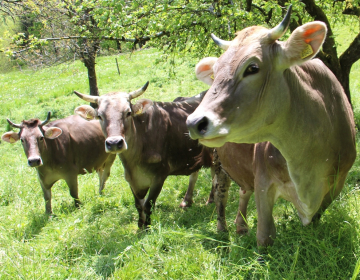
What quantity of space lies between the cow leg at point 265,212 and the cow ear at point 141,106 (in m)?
2.57

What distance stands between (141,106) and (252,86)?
3010 mm

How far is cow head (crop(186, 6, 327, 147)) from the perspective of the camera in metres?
2.23

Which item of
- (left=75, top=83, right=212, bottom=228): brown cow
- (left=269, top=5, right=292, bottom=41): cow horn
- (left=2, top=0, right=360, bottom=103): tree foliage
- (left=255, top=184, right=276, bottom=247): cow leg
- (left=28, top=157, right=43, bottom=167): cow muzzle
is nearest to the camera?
(left=269, top=5, right=292, bottom=41): cow horn

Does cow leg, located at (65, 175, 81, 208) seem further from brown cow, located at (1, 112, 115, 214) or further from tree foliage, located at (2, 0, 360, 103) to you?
tree foliage, located at (2, 0, 360, 103)

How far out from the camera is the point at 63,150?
662cm

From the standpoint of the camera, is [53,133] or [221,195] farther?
[53,133]

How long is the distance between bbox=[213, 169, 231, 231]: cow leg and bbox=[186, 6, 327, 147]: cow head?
2103mm

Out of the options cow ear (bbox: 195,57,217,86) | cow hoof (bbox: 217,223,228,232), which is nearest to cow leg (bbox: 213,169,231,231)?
cow hoof (bbox: 217,223,228,232)

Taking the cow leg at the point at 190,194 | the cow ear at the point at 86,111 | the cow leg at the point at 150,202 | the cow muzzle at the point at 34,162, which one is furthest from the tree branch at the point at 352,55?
the cow muzzle at the point at 34,162

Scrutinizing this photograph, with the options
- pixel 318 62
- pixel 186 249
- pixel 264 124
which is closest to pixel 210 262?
pixel 186 249

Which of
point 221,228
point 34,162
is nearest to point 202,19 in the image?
point 221,228

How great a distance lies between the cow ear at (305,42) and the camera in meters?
2.24

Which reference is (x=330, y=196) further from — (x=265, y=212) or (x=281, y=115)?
(x=281, y=115)

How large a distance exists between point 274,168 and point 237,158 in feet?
3.08
